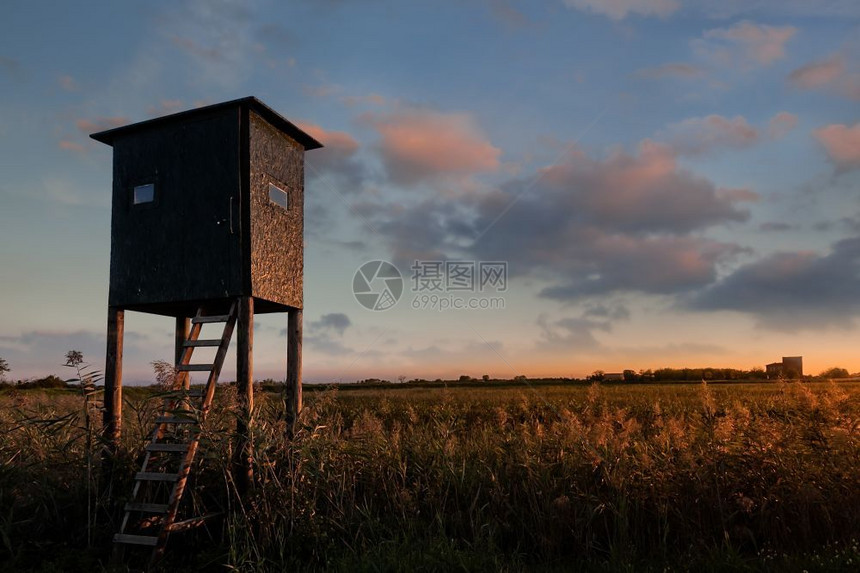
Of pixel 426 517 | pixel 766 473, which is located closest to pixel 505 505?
pixel 426 517

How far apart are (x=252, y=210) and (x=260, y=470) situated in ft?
14.8

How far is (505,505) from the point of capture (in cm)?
891

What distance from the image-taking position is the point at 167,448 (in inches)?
364

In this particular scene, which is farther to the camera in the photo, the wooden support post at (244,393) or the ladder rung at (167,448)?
the ladder rung at (167,448)

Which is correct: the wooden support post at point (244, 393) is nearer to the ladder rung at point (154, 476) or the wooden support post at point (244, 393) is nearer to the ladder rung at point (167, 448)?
the ladder rung at point (167, 448)

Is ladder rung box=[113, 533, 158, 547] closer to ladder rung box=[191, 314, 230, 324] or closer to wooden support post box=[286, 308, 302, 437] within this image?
wooden support post box=[286, 308, 302, 437]

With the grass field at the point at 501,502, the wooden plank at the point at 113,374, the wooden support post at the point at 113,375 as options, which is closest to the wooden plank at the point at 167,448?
the grass field at the point at 501,502

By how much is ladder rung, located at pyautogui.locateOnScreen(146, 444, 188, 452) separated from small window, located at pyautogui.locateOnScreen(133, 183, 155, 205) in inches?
183

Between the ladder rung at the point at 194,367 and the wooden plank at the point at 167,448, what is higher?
the ladder rung at the point at 194,367

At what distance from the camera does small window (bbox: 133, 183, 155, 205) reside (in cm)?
1157

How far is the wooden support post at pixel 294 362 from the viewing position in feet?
38.0

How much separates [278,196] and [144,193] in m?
2.45

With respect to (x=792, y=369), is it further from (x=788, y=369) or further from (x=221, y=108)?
(x=221, y=108)

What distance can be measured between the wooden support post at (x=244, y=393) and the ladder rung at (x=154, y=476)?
88 centimetres
